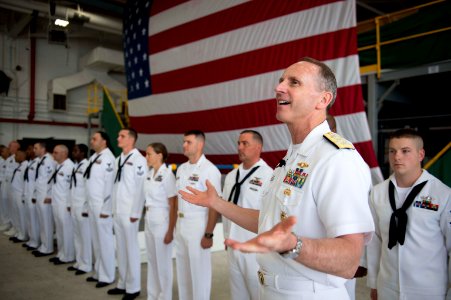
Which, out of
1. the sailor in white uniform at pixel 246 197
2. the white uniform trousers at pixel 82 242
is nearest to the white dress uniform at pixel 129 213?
the white uniform trousers at pixel 82 242

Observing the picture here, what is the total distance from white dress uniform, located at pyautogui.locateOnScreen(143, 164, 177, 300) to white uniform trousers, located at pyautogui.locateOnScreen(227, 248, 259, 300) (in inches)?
34.3

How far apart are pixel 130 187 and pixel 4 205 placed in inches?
223

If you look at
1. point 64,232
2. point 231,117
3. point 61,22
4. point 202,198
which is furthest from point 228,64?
point 202,198

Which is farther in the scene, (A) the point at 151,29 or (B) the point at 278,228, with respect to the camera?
(A) the point at 151,29

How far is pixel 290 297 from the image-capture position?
3.92 feet

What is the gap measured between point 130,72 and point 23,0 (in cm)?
382

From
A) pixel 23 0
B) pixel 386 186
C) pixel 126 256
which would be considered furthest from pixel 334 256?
pixel 23 0

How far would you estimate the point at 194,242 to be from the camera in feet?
10.3

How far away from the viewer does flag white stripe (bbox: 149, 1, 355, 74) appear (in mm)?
3836

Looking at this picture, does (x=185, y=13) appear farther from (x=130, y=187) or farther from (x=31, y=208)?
(x=31, y=208)

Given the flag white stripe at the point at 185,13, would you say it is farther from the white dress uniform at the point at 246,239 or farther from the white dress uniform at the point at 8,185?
the white dress uniform at the point at 8,185

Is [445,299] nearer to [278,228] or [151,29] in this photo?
[278,228]

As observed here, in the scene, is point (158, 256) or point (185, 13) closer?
point (158, 256)

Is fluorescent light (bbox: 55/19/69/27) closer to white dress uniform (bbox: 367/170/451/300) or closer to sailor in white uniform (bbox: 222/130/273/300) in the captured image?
sailor in white uniform (bbox: 222/130/273/300)
